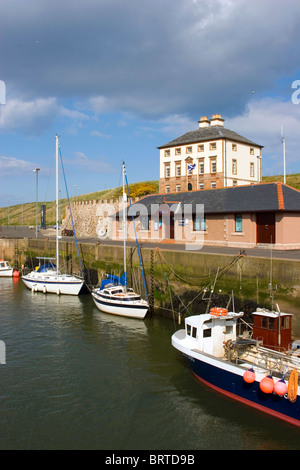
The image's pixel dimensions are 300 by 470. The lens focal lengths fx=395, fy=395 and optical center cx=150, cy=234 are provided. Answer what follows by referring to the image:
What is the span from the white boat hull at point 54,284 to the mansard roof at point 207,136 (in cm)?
2973

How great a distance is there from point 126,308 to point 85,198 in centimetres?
13176

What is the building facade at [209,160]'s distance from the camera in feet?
168

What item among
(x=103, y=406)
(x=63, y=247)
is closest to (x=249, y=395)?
(x=103, y=406)

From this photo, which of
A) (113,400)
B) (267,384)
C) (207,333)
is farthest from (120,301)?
(267,384)

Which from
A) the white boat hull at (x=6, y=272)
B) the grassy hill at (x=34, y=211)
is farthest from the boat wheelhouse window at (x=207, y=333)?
the grassy hill at (x=34, y=211)

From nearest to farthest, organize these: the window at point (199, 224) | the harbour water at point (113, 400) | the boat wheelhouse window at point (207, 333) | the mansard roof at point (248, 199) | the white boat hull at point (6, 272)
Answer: the harbour water at point (113, 400), the boat wheelhouse window at point (207, 333), the mansard roof at point (248, 199), the window at point (199, 224), the white boat hull at point (6, 272)

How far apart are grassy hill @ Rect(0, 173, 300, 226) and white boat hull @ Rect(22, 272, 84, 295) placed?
130 feet

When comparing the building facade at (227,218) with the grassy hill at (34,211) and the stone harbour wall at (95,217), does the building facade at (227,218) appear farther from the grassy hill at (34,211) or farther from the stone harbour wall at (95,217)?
the grassy hill at (34,211)

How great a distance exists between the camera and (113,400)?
46.4ft

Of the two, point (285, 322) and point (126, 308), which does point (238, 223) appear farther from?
point (285, 322)

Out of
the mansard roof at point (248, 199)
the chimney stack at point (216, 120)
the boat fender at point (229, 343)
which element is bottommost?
the boat fender at point (229, 343)

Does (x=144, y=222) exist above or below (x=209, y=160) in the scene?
below

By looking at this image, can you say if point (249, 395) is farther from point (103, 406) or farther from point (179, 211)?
point (179, 211)

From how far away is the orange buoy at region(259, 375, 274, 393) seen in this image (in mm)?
12344
